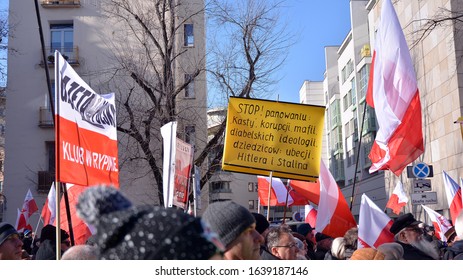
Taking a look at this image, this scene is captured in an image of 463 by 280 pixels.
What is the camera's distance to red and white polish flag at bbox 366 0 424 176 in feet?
30.1

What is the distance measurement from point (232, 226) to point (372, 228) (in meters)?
4.12

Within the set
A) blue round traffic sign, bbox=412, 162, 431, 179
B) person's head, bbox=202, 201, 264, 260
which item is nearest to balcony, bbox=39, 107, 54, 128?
blue round traffic sign, bbox=412, 162, 431, 179

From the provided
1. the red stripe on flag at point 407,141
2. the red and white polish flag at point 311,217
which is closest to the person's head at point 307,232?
the red and white polish flag at point 311,217

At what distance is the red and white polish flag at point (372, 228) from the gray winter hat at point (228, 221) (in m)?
3.77

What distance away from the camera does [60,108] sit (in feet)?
19.8

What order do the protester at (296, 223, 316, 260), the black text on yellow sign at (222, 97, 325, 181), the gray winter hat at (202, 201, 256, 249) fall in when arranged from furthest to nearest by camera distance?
1. the protester at (296, 223, 316, 260)
2. the black text on yellow sign at (222, 97, 325, 181)
3. the gray winter hat at (202, 201, 256, 249)

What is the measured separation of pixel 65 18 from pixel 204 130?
10.1m

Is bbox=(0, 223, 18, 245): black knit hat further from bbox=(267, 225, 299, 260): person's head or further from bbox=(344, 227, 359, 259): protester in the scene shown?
bbox=(344, 227, 359, 259): protester

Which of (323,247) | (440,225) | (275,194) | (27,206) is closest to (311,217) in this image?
(275,194)

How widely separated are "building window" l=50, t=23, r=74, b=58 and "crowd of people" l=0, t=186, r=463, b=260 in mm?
25859

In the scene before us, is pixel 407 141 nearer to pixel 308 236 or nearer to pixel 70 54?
pixel 308 236

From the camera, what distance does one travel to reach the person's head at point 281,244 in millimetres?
5273
